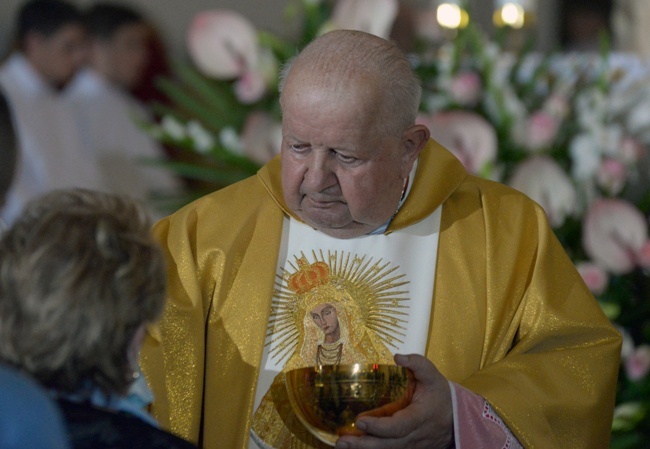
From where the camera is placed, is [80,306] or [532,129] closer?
[80,306]

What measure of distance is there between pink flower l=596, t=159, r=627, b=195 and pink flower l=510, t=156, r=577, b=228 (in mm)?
160

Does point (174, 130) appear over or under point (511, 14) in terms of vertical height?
under

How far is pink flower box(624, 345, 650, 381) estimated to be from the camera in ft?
15.4

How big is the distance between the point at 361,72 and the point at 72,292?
1157 millimetres

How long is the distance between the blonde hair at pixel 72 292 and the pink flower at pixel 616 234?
2823mm

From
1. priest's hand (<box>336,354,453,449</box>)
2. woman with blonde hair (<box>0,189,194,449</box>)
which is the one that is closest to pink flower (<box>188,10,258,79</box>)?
priest's hand (<box>336,354,453,449</box>)

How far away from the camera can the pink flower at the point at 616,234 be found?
4660 mm

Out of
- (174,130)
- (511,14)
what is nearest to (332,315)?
(174,130)

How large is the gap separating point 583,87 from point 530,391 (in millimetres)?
2633

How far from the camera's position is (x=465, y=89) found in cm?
499

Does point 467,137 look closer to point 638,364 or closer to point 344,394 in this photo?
point 638,364

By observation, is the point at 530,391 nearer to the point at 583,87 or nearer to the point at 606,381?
the point at 606,381

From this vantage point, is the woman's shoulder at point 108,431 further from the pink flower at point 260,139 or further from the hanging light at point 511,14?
the hanging light at point 511,14

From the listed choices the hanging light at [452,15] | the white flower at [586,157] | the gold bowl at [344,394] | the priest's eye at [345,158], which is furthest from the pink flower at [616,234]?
the gold bowl at [344,394]
